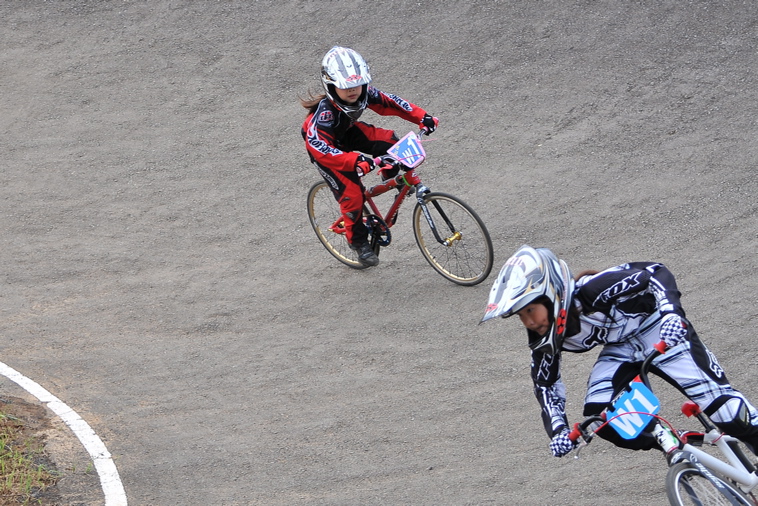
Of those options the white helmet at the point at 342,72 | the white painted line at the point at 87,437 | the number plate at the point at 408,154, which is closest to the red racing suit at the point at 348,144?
the white helmet at the point at 342,72

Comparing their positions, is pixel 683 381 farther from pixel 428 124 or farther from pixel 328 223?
pixel 328 223

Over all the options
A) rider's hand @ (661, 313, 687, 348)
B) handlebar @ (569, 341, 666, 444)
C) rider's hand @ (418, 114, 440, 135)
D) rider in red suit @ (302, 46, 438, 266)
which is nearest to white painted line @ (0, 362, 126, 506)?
rider in red suit @ (302, 46, 438, 266)

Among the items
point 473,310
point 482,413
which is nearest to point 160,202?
point 473,310

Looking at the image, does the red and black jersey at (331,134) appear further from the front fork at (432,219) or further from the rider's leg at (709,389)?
the rider's leg at (709,389)

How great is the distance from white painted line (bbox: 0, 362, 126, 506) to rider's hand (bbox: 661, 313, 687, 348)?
4170mm

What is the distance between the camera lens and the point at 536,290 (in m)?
4.28

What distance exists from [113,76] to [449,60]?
5.78 metres

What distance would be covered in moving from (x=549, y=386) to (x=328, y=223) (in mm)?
5126

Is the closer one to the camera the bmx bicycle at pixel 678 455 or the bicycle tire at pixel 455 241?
the bmx bicycle at pixel 678 455

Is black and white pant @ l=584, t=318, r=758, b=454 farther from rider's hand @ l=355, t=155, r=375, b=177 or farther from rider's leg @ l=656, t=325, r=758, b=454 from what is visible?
rider's hand @ l=355, t=155, r=375, b=177

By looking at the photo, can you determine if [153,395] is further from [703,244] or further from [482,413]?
[703,244]

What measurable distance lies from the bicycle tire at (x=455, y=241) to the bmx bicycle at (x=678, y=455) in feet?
12.4

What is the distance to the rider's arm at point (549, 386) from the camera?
15.3 ft

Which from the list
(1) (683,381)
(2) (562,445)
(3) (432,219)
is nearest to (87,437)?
(3) (432,219)
